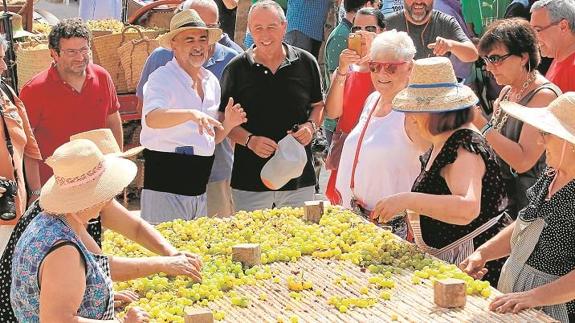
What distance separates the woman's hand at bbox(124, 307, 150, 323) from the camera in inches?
119

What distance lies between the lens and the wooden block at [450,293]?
3199 millimetres

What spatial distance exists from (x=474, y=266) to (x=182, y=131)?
7.15 ft

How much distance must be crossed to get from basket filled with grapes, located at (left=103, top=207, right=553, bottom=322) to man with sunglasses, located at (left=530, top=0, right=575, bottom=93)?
1.82 metres

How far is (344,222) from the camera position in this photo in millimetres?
4320

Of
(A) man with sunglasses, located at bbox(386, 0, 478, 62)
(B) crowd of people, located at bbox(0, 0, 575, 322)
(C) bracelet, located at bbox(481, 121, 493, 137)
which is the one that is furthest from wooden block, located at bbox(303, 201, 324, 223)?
(A) man with sunglasses, located at bbox(386, 0, 478, 62)

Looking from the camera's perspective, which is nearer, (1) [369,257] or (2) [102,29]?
(1) [369,257]

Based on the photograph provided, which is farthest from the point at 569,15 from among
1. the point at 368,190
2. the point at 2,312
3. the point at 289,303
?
the point at 2,312

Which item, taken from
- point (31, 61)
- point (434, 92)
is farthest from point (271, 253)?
point (31, 61)

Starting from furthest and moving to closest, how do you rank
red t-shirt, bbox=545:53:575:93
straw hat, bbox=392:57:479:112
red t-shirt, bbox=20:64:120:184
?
red t-shirt, bbox=20:64:120:184 < red t-shirt, bbox=545:53:575:93 < straw hat, bbox=392:57:479:112

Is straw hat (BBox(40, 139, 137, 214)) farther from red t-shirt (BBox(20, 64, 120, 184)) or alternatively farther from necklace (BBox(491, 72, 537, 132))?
red t-shirt (BBox(20, 64, 120, 184))

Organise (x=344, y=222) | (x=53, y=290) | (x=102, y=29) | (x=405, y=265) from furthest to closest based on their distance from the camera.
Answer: (x=102, y=29)
(x=344, y=222)
(x=405, y=265)
(x=53, y=290)

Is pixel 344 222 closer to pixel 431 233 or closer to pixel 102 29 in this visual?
pixel 431 233

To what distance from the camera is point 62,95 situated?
579 centimetres

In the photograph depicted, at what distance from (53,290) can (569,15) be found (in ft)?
12.0
